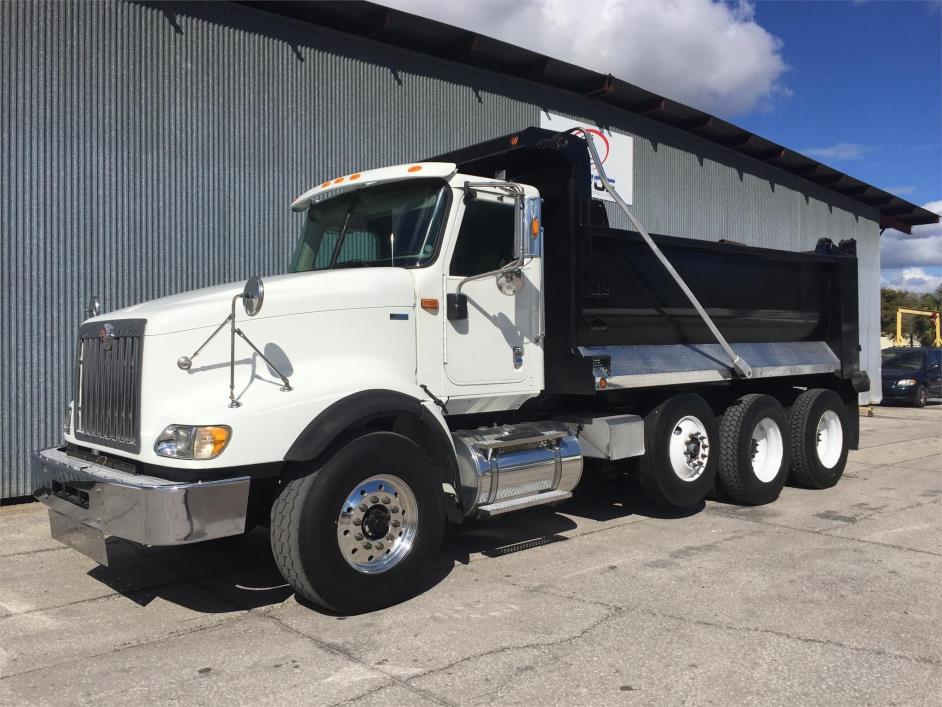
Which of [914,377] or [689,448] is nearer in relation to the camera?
[689,448]

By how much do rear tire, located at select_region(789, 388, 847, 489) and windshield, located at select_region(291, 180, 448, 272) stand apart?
5273mm

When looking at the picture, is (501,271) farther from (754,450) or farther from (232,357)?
(754,450)

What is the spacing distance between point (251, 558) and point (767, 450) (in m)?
5.39

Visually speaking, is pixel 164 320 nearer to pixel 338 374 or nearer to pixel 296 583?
pixel 338 374

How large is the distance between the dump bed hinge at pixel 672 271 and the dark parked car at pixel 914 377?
52.8 ft

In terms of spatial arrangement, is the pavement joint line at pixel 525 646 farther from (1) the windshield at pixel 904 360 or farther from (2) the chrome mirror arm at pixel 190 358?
(1) the windshield at pixel 904 360

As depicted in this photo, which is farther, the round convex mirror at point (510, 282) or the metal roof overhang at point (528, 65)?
the metal roof overhang at point (528, 65)

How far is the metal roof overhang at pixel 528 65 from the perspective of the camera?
1004 centimetres

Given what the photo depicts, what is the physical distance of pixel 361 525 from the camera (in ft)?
15.8

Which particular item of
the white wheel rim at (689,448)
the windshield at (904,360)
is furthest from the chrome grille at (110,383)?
the windshield at (904,360)

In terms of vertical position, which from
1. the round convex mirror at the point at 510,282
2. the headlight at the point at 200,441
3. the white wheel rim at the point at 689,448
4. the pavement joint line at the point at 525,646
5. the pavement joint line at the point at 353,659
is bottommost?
the pavement joint line at the point at 353,659

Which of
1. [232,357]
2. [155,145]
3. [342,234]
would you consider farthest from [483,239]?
[155,145]

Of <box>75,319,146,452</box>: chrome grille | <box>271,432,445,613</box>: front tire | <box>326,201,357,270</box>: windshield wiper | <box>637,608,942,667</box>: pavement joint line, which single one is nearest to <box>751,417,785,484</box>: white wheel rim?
<box>637,608,942,667</box>: pavement joint line

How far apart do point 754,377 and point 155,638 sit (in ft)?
19.7
